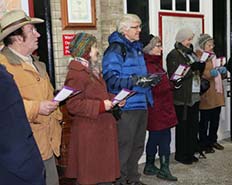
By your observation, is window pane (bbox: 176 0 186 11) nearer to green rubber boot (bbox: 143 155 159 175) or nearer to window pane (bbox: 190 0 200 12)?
window pane (bbox: 190 0 200 12)

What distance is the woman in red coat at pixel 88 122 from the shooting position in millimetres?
2438

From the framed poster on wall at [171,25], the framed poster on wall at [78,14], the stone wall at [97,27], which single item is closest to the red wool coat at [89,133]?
the stone wall at [97,27]

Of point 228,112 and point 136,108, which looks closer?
point 136,108

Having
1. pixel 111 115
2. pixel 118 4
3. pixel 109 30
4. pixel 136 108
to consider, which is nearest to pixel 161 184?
pixel 136 108

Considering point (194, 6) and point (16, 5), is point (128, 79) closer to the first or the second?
point (16, 5)

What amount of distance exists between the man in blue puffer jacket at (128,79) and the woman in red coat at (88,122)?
11.5 inches

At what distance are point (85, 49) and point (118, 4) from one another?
121 centimetres

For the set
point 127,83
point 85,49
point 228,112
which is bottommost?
point 228,112

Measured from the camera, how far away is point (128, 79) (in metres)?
2.80

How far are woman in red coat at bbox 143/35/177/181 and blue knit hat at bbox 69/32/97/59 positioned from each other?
2.86ft

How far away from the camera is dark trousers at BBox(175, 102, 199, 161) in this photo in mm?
3720

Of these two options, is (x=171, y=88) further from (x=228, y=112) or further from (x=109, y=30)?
(x=228, y=112)

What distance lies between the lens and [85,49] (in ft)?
8.12

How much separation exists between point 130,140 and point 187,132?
42.2 inches
